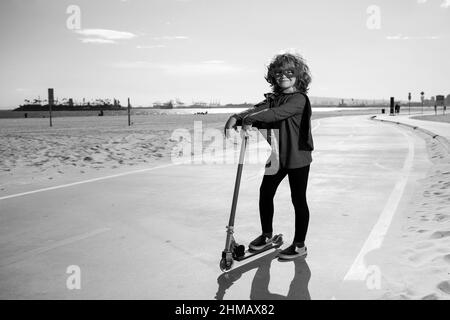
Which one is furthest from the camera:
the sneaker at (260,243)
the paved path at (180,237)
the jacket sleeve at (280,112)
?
the sneaker at (260,243)

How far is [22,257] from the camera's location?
436 centimetres

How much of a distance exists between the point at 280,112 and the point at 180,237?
81.1 inches

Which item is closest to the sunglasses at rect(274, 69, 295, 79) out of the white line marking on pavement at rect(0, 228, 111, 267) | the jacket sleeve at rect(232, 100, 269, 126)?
the jacket sleeve at rect(232, 100, 269, 126)

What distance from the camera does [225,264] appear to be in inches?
153

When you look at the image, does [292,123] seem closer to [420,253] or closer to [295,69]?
[295,69]

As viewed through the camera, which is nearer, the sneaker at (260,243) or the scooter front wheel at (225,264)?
the scooter front wheel at (225,264)

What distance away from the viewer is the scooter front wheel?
388 cm

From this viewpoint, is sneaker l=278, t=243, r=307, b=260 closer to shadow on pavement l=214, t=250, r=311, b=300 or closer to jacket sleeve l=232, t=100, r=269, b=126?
shadow on pavement l=214, t=250, r=311, b=300

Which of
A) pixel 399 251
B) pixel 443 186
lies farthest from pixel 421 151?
pixel 399 251

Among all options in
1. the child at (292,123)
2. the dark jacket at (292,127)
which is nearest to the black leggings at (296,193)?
the child at (292,123)

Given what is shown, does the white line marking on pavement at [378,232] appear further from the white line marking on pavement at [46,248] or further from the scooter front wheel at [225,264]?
Answer: the white line marking on pavement at [46,248]

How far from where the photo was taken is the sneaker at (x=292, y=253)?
423 cm

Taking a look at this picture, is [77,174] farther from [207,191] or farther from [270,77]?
[270,77]

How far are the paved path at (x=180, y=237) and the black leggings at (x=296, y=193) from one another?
336 millimetres
